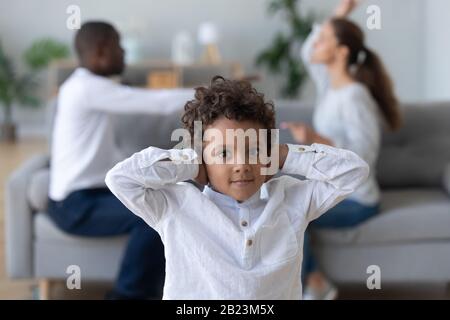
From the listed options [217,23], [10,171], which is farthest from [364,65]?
[217,23]

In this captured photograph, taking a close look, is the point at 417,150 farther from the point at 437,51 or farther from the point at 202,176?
the point at 437,51

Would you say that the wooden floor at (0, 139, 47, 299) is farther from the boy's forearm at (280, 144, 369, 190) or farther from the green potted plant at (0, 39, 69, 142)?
the boy's forearm at (280, 144, 369, 190)

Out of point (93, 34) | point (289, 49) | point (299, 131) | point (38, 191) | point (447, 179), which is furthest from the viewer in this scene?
point (289, 49)

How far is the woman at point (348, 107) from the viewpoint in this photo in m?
2.22

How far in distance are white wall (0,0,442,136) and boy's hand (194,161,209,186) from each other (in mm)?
4453

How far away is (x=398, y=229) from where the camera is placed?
2252mm

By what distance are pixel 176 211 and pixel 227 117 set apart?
157mm

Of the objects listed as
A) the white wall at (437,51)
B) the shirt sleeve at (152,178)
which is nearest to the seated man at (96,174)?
the shirt sleeve at (152,178)

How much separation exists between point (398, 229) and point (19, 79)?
3.91m

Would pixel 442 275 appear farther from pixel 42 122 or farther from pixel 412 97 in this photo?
pixel 42 122

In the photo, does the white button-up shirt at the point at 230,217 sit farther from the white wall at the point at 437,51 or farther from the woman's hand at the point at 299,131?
the white wall at the point at 437,51

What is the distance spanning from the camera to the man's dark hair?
2.00m

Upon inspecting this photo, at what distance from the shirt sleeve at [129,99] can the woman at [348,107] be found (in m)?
0.48

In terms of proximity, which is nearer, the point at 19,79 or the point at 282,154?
the point at 282,154
